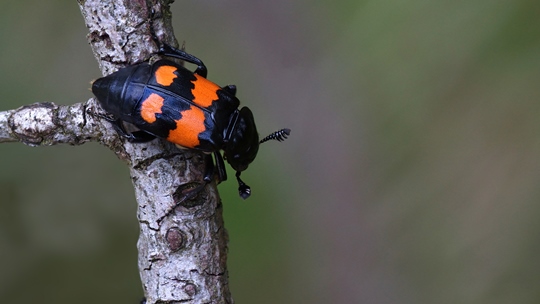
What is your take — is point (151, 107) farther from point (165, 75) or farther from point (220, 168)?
point (220, 168)

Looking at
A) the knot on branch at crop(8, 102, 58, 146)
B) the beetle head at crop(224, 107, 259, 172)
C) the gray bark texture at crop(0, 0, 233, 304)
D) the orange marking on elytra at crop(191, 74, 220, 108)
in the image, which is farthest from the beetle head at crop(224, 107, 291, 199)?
the knot on branch at crop(8, 102, 58, 146)

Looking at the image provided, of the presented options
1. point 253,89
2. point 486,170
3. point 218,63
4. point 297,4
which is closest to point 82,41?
point 218,63

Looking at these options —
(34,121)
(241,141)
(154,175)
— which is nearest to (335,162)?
(241,141)

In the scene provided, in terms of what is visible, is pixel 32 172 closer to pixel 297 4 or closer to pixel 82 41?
pixel 82 41

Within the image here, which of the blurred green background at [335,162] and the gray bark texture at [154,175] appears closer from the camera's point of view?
the gray bark texture at [154,175]

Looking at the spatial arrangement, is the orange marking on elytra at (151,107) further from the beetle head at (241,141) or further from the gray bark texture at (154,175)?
the beetle head at (241,141)

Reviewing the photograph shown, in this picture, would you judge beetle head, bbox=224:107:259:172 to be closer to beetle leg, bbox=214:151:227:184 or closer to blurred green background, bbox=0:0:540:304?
beetle leg, bbox=214:151:227:184

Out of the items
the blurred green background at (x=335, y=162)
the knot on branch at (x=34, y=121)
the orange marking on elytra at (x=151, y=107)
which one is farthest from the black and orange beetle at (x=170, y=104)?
the blurred green background at (x=335, y=162)
